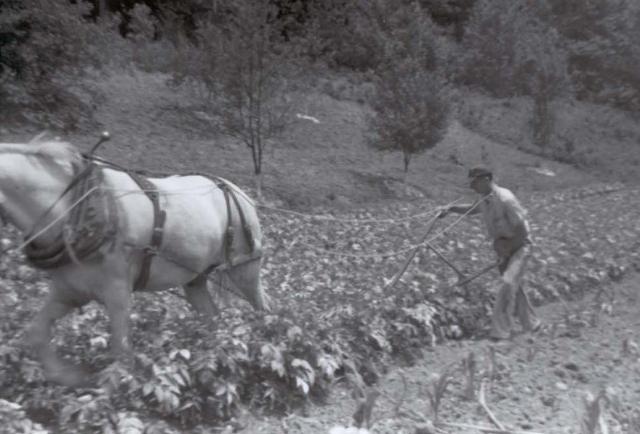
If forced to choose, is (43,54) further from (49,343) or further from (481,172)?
(49,343)

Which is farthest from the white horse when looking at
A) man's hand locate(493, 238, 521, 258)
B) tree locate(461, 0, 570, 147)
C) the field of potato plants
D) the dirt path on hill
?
tree locate(461, 0, 570, 147)

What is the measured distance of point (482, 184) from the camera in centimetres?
803

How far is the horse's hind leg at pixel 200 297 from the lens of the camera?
660cm

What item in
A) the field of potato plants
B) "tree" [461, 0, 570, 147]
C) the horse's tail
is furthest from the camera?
"tree" [461, 0, 570, 147]

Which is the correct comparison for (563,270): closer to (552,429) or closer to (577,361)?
(577,361)

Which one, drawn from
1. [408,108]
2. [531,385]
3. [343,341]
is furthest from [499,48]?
[343,341]

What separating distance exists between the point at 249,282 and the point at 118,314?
1.59 meters

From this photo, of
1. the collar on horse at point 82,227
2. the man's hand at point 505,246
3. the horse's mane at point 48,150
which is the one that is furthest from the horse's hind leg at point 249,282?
the man's hand at point 505,246

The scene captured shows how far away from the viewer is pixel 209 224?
607 centimetres

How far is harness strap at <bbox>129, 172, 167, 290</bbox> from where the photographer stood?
5.53 metres

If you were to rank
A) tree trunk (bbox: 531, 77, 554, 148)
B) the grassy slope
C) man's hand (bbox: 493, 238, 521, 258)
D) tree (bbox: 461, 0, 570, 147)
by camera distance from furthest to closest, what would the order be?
1. tree (bbox: 461, 0, 570, 147)
2. tree trunk (bbox: 531, 77, 554, 148)
3. the grassy slope
4. man's hand (bbox: 493, 238, 521, 258)

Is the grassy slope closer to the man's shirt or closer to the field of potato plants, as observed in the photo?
the field of potato plants

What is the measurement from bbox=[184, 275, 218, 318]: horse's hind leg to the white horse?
53 cm

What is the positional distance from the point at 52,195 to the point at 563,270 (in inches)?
292
